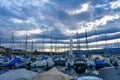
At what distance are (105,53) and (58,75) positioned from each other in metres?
68.0

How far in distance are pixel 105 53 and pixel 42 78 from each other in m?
68.2

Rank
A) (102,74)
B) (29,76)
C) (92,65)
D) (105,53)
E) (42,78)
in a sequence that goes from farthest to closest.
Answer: (105,53) → (92,65) → (102,74) → (29,76) → (42,78)

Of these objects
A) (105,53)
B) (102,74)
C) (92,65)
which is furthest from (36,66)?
(105,53)

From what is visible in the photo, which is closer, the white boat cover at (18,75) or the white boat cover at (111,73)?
the white boat cover at (18,75)

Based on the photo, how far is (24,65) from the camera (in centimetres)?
5034

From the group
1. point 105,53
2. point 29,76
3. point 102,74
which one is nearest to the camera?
point 29,76

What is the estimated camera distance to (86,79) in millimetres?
16703

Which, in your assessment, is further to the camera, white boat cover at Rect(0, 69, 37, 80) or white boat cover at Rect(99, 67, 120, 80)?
white boat cover at Rect(99, 67, 120, 80)

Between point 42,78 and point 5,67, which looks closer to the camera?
point 42,78

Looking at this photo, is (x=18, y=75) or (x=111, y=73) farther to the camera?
(x=111, y=73)

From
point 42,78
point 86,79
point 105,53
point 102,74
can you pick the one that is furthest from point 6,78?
point 105,53

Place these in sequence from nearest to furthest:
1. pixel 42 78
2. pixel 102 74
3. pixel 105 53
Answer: pixel 42 78 < pixel 102 74 < pixel 105 53

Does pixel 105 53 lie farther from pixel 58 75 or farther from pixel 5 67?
pixel 58 75

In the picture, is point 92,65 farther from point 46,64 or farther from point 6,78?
point 6,78
